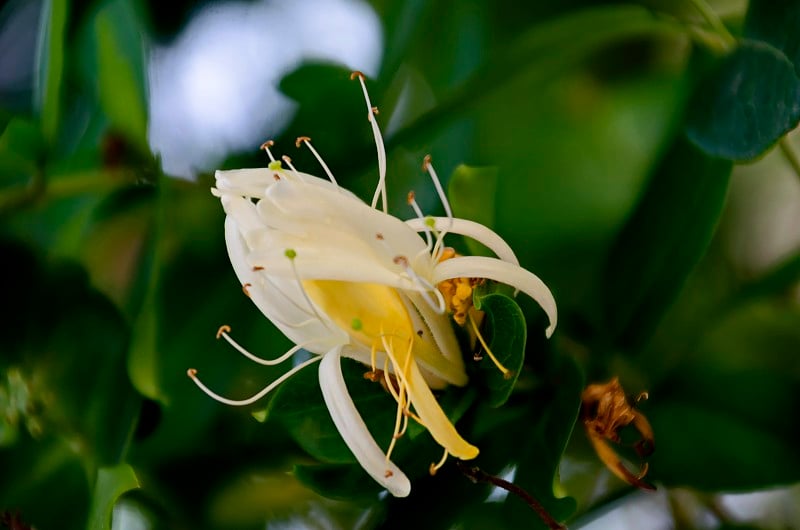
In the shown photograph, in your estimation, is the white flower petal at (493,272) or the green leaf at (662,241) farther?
the green leaf at (662,241)

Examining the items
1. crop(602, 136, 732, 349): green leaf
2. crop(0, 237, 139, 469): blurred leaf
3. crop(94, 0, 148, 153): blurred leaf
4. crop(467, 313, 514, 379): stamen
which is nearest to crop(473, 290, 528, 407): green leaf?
crop(467, 313, 514, 379): stamen

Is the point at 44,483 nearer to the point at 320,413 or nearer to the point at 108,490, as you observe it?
the point at 108,490

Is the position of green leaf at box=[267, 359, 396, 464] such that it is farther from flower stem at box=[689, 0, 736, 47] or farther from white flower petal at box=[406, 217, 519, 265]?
flower stem at box=[689, 0, 736, 47]

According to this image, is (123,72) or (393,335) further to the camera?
(123,72)

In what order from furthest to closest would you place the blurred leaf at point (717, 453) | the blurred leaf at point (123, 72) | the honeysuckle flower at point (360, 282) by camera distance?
the blurred leaf at point (123, 72) < the blurred leaf at point (717, 453) < the honeysuckle flower at point (360, 282)

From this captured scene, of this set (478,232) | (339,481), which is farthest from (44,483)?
A: (478,232)

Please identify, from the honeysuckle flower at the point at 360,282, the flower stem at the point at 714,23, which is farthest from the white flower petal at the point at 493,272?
the flower stem at the point at 714,23

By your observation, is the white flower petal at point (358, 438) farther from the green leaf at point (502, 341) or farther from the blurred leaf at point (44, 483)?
the blurred leaf at point (44, 483)
